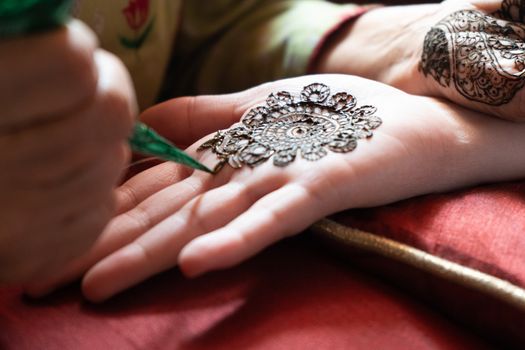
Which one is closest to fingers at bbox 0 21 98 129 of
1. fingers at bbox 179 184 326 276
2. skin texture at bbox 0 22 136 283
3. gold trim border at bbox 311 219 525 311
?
skin texture at bbox 0 22 136 283

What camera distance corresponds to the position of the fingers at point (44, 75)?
322mm

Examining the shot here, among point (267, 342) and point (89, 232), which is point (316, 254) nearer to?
point (267, 342)

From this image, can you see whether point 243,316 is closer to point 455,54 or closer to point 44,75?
point 44,75

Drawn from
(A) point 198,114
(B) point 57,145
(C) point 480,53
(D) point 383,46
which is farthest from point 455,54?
(B) point 57,145

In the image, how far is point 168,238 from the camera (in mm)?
487

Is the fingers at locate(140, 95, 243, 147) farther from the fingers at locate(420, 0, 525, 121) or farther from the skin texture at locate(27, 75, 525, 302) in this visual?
the fingers at locate(420, 0, 525, 121)

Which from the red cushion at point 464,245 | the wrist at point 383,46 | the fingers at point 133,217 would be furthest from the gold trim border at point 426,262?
the wrist at point 383,46

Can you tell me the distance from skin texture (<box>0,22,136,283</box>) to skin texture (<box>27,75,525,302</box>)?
8 centimetres

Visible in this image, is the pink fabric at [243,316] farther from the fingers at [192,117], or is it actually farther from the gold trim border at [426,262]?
the fingers at [192,117]

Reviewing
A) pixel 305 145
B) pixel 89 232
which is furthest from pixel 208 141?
pixel 89 232

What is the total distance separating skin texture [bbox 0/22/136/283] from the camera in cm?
33

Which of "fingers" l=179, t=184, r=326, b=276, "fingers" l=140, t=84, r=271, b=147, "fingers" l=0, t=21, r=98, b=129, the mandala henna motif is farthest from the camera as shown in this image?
"fingers" l=140, t=84, r=271, b=147

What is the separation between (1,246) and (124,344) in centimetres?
12

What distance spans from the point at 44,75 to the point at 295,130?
0.99 feet
